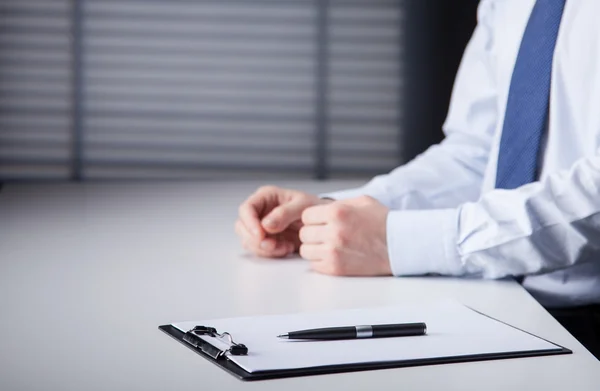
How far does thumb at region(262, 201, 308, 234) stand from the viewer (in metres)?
1.31

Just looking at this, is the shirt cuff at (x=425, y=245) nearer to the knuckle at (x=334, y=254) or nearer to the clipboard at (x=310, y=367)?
the knuckle at (x=334, y=254)

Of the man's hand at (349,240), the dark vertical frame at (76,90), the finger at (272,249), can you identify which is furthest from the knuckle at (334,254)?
the dark vertical frame at (76,90)

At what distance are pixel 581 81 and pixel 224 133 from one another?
1.77 m

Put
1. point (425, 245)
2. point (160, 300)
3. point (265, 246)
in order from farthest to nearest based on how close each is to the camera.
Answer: point (265, 246)
point (425, 245)
point (160, 300)

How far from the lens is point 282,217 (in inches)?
52.0

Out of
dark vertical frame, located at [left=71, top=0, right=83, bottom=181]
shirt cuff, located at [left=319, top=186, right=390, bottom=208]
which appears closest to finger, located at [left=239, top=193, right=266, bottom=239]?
shirt cuff, located at [left=319, top=186, right=390, bottom=208]

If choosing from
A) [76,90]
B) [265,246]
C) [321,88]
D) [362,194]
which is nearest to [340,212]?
[265,246]

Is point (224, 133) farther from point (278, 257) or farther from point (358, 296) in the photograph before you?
point (358, 296)

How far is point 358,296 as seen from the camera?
1.08 metres

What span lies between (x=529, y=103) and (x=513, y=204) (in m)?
0.25

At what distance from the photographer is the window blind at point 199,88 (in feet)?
9.41

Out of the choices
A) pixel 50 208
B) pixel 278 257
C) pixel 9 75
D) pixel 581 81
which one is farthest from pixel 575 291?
pixel 9 75

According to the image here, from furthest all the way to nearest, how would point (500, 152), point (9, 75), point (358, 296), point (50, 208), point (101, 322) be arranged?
point (9, 75) < point (50, 208) < point (500, 152) < point (358, 296) < point (101, 322)

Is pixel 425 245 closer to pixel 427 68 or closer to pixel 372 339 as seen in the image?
pixel 372 339
